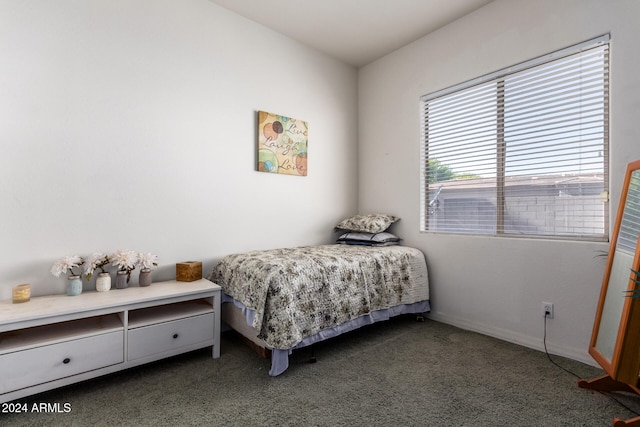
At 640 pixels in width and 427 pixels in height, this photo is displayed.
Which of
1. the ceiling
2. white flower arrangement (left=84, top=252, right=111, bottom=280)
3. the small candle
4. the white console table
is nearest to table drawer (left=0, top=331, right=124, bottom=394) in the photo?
the white console table

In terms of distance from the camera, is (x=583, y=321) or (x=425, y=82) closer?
(x=583, y=321)

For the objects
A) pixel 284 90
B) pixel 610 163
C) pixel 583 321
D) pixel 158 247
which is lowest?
pixel 583 321

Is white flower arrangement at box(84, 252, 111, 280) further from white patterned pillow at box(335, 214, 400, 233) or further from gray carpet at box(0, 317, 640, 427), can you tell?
white patterned pillow at box(335, 214, 400, 233)

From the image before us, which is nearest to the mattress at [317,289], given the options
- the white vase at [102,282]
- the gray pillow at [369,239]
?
the gray pillow at [369,239]

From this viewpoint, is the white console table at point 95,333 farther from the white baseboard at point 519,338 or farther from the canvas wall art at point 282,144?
the white baseboard at point 519,338

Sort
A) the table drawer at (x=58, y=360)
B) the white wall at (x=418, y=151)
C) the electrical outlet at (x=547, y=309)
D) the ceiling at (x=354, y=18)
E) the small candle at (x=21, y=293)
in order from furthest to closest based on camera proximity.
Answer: the ceiling at (x=354, y=18) < the electrical outlet at (x=547, y=309) < the white wall at (x=418, y=151) < the small candle at (x=21, y=293) < the table drawer at (x=58, y=360)

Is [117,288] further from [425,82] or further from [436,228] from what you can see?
[425,82]

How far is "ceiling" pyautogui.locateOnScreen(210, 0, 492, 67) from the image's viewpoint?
8.42ft

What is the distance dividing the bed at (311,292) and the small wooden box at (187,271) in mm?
188

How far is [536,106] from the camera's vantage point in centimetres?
233

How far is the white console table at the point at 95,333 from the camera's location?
1.52 meters

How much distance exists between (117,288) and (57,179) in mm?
780

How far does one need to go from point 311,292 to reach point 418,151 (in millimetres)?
1828

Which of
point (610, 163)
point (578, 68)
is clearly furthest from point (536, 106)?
point (610, 163)
